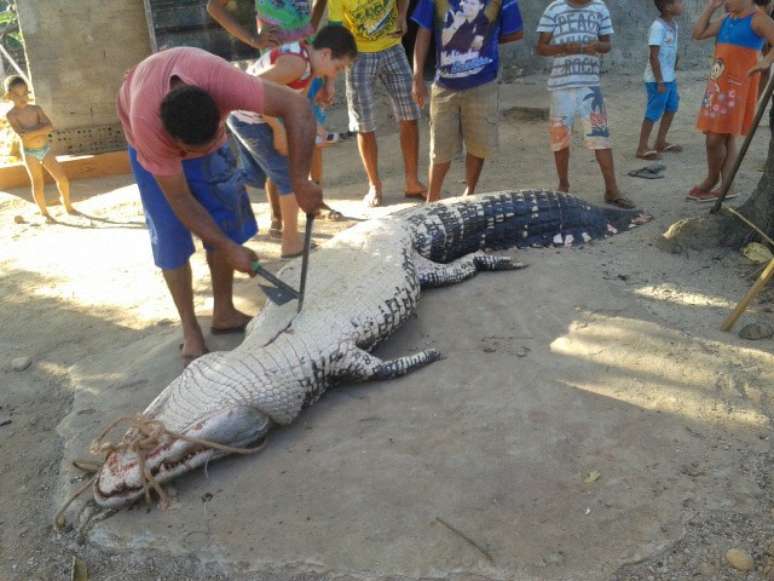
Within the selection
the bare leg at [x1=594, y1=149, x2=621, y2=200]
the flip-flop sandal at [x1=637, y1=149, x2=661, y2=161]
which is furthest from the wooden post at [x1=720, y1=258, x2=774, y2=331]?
the flip-flop sandal at [x1=637, y1=149, x2=661, y2=161]

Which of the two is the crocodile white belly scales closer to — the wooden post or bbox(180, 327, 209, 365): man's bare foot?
bbox(180, 327, 209, 365): man's bare foot

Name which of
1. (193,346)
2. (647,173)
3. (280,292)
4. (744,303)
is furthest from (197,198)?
(647,173)

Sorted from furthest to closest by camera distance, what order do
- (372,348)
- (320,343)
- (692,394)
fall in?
(372,348)
(320,343)
(692,394)

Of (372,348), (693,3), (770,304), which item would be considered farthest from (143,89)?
(693,3)

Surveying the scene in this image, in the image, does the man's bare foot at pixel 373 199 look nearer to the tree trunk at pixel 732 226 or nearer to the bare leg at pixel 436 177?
the bare leg at pixel 436 177

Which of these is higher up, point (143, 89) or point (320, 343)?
point (143, 89)

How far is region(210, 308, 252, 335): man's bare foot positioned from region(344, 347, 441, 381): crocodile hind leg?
89cm

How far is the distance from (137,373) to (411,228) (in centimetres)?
177

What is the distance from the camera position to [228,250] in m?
3.05

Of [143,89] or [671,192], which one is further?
[671,192]

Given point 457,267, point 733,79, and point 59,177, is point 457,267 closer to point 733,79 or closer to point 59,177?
point 733,79

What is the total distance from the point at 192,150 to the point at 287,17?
235 centimetres

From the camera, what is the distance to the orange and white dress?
16.0ft

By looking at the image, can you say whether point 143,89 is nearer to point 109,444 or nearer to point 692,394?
point 109,444
